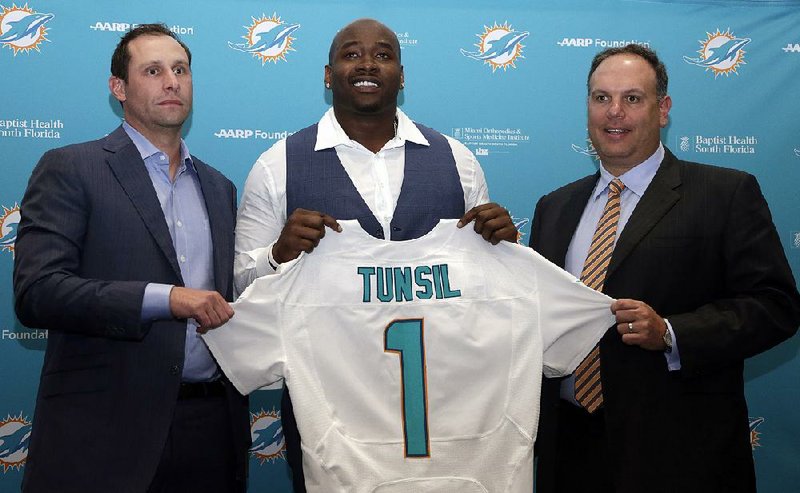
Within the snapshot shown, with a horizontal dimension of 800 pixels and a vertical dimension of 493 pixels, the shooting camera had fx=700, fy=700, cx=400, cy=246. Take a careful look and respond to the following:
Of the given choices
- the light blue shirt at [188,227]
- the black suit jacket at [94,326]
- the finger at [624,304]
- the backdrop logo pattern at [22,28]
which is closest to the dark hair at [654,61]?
the finger at [624,304]

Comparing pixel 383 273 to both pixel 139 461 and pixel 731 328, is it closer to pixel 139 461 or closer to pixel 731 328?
pixel 139 461

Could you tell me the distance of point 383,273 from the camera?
1624mm

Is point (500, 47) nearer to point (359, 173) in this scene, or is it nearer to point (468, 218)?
point (359, 173)

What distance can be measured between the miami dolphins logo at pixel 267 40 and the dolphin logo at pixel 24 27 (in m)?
0.74

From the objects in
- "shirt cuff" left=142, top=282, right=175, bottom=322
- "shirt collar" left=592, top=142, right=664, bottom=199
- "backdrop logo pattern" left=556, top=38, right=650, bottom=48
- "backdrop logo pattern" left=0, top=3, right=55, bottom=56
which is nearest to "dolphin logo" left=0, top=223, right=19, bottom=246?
"backdrop logo pattern" left=0, top=3, right=55, bottom=56

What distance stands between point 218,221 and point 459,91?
5.03 feet

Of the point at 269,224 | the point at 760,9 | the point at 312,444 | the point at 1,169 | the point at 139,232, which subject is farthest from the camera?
the point at 760,9

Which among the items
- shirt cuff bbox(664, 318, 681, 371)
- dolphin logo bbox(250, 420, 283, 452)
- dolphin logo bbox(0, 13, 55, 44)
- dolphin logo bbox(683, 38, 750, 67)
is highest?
dolphin logo bbox(0, 13, 55, 44)

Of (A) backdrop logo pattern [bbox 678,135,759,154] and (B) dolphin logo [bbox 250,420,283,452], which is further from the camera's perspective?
(A) backdrop logo pattern [bbox 678,135,759,154]

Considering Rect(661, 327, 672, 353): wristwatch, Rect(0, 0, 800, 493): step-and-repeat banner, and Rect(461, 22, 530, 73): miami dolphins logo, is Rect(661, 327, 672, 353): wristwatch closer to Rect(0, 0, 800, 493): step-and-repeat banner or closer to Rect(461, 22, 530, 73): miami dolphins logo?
Rect(0, 0, 800, 493): step-and-repeat banner

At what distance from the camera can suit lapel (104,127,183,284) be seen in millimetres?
1693

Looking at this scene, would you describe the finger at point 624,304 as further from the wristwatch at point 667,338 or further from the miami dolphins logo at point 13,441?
the miami dolphins logo at point 13,441

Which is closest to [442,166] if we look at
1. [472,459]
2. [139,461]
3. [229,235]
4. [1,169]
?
[229,235]

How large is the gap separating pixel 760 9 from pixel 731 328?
2125mm
